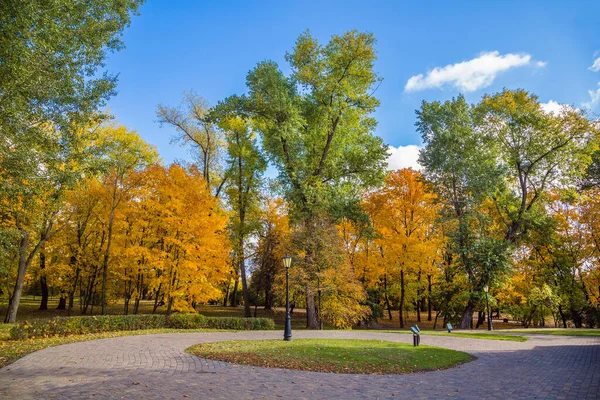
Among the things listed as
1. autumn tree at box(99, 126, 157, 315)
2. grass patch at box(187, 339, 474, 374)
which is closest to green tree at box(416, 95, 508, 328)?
grass patch at box(187, 339, 474, 374)

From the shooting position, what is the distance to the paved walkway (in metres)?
6.62

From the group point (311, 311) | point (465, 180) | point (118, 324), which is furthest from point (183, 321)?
point (465, 180)

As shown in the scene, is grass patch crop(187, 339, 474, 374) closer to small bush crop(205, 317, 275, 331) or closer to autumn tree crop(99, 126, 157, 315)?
small bush crop(205, 317, 275, 331)

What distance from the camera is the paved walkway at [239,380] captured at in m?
6.62

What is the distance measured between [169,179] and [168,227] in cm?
312

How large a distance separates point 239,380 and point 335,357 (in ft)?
12.3

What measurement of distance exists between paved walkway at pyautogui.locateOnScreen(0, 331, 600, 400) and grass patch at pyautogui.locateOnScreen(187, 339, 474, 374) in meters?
0.53

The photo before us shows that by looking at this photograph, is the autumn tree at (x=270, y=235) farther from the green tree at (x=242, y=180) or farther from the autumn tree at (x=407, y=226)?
the autumn tree at (x=407, y=226)

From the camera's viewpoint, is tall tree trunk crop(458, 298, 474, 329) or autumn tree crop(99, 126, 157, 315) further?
tall tree trunk crop(458, 298, 474, 329)

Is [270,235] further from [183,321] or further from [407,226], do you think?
[183,321]

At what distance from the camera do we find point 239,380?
770 cm

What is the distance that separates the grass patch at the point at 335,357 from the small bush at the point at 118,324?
6.79 metres

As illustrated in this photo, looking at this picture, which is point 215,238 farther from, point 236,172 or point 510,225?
point 510,225

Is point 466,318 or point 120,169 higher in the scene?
point 120,169
